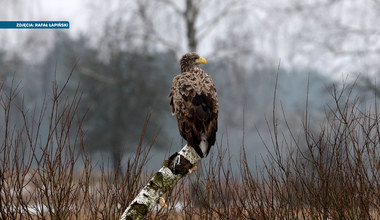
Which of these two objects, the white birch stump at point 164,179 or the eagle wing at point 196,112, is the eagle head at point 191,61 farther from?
the white birch stump at point 164,179

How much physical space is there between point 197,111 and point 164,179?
0.77 m

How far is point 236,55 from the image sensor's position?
14.1 m

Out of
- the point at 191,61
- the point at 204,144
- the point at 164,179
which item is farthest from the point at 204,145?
the point at 191,61

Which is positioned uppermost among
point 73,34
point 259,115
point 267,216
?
point 73,34

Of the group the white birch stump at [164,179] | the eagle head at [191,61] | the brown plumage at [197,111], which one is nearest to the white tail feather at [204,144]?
the brown plumage at [197,111]

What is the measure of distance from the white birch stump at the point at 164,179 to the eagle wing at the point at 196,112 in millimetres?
166

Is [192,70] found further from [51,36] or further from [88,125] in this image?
[51,36]

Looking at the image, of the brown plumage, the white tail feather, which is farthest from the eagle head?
the white tail feather

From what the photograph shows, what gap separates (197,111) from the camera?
439 cm

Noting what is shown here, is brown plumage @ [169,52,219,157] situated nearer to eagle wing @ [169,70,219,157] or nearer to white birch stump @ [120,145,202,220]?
eagle wing @ [169,70,219,157]

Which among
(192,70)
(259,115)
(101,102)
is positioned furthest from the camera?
(101,102)

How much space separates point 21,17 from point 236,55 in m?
8.79

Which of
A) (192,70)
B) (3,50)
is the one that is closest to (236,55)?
(192,70)

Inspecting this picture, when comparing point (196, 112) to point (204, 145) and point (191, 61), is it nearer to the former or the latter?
point (204, 145)
